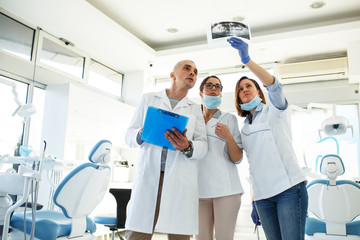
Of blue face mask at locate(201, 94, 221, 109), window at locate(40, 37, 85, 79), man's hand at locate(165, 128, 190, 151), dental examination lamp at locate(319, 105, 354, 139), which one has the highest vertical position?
window at locate(40, 37, 85, 79)

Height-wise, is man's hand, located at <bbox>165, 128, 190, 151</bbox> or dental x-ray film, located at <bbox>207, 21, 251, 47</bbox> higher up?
dental x-ray film, located at <bbox>207, 21, 251, 47</bbox>

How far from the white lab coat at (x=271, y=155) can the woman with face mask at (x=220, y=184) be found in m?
0.11

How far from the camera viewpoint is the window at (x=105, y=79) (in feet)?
18.2

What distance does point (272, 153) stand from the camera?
1624 mm

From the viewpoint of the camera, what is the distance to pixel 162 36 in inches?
207

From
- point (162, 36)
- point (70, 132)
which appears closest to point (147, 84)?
point (162, 36)

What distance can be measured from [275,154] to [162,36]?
4040 millimetres

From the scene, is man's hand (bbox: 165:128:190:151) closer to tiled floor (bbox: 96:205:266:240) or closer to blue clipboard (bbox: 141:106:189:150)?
blue clipboard (bbox: 141:106:189:150)

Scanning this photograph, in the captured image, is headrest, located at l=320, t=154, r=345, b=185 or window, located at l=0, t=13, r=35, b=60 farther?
window, located at l=0, t=13, r=35, b=60

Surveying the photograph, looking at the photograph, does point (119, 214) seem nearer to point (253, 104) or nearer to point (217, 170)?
point (217, 170)

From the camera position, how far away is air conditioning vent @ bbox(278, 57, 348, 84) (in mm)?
5141

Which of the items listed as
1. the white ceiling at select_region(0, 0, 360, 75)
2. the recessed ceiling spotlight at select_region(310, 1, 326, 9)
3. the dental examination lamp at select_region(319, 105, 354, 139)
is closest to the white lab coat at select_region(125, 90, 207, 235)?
the dental examination lamp at select_region(319, 105, 354, 139)

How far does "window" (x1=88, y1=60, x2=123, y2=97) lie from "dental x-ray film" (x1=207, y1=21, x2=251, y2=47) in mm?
3968

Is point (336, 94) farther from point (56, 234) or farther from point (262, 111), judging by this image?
point (56, 234)
